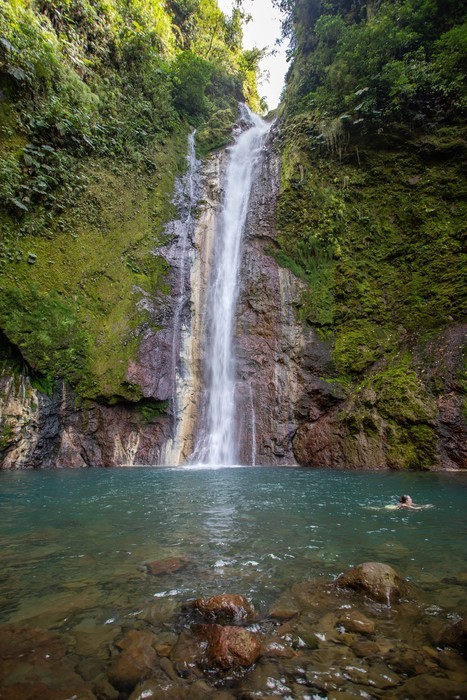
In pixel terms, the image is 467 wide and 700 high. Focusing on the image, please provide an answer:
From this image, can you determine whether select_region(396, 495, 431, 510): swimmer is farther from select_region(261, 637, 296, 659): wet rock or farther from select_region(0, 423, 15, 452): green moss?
select_region(0, 423, 15, 452): green moss

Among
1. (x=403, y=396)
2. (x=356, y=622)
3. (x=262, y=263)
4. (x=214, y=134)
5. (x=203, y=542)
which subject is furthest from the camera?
(x=214, y=134)

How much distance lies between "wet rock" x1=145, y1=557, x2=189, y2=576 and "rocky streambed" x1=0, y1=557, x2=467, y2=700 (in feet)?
1.51

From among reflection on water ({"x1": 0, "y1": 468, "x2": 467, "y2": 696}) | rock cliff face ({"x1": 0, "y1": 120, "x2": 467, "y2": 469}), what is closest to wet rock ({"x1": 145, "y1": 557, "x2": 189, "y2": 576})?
reflection on water ({"x1": 0, "y1": 468, "x2": 467, "y2": 696})

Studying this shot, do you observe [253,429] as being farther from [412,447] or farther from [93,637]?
[93,637]

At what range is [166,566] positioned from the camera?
317 centimetres

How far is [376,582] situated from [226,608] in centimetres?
106

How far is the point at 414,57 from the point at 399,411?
11.8 metres

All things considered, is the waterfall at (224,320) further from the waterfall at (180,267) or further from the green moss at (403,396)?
the green moss at (403,396)

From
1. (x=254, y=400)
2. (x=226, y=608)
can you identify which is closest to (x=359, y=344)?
(x=254, y=400)

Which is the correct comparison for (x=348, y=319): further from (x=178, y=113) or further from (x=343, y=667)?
(x=178, y=113)

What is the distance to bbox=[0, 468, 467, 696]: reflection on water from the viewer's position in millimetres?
2629

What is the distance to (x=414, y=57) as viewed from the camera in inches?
495

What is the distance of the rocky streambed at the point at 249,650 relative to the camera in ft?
5.70

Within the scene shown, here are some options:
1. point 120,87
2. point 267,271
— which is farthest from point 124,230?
point 120,87
